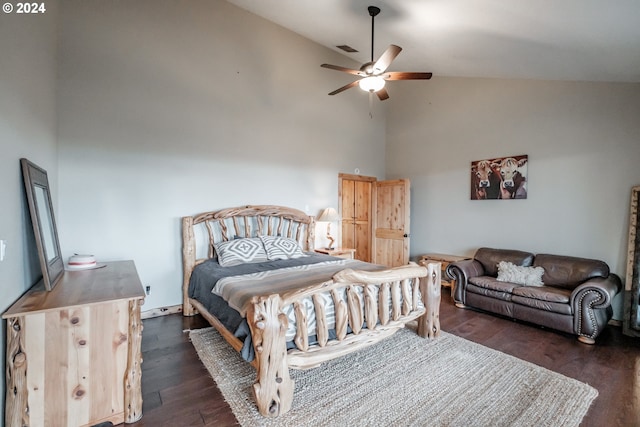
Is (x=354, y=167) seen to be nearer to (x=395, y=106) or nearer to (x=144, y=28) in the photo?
(x=395, y=106)

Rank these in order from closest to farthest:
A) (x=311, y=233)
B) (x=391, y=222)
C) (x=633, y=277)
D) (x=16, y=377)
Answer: (x=16, y=377), (x=633, y=277), (x=311, y=233), (x=391, y=222)

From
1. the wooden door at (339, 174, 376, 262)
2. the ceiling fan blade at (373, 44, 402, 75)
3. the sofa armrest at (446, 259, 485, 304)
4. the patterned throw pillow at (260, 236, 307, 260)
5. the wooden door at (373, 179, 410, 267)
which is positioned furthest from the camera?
the wooden door at (339, 174, 376, 262)

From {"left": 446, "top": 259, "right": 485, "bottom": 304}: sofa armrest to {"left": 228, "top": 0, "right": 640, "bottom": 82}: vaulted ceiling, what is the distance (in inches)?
104

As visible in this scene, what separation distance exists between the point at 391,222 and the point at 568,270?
2799 millimetres

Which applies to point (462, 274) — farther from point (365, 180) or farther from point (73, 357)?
point (73, 357)

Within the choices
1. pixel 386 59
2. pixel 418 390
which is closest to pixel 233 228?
pixel 386 59

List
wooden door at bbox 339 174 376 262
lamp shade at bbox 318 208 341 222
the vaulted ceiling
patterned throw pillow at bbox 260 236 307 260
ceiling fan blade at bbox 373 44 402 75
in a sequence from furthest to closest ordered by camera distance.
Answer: wooden door at bbox 339 174 376 262, lamp shade at bbox 318 208 341 222, patterned throw pillow at bbox 260 236 307 260, ceiling fan blade at bbox 373 44 402 75, the vaulted ceiling

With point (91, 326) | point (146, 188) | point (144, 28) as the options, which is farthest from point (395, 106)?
point (91, 326)

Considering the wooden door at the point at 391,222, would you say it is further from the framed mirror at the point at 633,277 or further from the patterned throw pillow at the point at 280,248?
the framed mirror at the point at 633,277

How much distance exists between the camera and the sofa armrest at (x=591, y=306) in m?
2.94

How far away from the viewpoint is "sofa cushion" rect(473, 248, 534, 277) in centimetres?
398

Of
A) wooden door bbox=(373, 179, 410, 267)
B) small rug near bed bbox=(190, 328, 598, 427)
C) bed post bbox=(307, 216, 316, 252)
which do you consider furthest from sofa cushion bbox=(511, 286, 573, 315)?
bed post bbox=(307, 216, 316, 252)

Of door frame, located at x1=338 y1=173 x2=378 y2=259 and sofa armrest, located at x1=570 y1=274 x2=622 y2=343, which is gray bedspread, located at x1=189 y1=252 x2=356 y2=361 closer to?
door frame, located at x1=338 y1=173 x2=378 y2=259

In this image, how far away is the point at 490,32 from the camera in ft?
9.64
